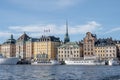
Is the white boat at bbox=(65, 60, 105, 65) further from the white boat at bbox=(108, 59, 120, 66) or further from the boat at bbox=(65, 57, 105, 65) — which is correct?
the white boat at bbox=(108, 59, 120, 66)

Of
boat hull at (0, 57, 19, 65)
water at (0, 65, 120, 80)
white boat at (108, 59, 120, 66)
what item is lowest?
water at (0, 65, 120, 80)

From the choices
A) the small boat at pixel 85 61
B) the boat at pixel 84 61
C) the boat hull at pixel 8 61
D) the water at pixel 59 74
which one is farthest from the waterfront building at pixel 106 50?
the water at pixel 59 74

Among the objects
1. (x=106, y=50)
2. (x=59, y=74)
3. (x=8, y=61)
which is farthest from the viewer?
(x=106, y=50)

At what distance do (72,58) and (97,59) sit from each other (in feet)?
59.9

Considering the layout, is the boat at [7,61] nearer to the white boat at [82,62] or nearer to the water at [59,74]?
the white boat at [82,62]

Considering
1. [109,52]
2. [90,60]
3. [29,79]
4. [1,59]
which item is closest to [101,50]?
[109,52]

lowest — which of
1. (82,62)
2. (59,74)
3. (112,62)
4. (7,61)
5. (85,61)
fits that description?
(59,74)

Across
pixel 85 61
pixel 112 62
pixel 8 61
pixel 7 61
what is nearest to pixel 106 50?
pixel 85 61

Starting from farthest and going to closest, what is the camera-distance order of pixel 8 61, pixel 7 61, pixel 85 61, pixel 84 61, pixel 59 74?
pixel 84 61, pixel 85 61, pixel 8 61, pixel 7 61, pixel 59 74

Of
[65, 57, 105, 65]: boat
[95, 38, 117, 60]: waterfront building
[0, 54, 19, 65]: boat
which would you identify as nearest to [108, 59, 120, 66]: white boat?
[65, 57, 105, 65]: boat

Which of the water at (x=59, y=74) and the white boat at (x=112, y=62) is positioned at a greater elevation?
the white boat at (x=112, y=62)

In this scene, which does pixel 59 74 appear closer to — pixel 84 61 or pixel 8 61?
pixel 8 61

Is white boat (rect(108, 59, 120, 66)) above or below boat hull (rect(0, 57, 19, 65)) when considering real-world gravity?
below

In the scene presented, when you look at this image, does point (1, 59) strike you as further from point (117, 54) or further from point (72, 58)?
point (117, 54)
